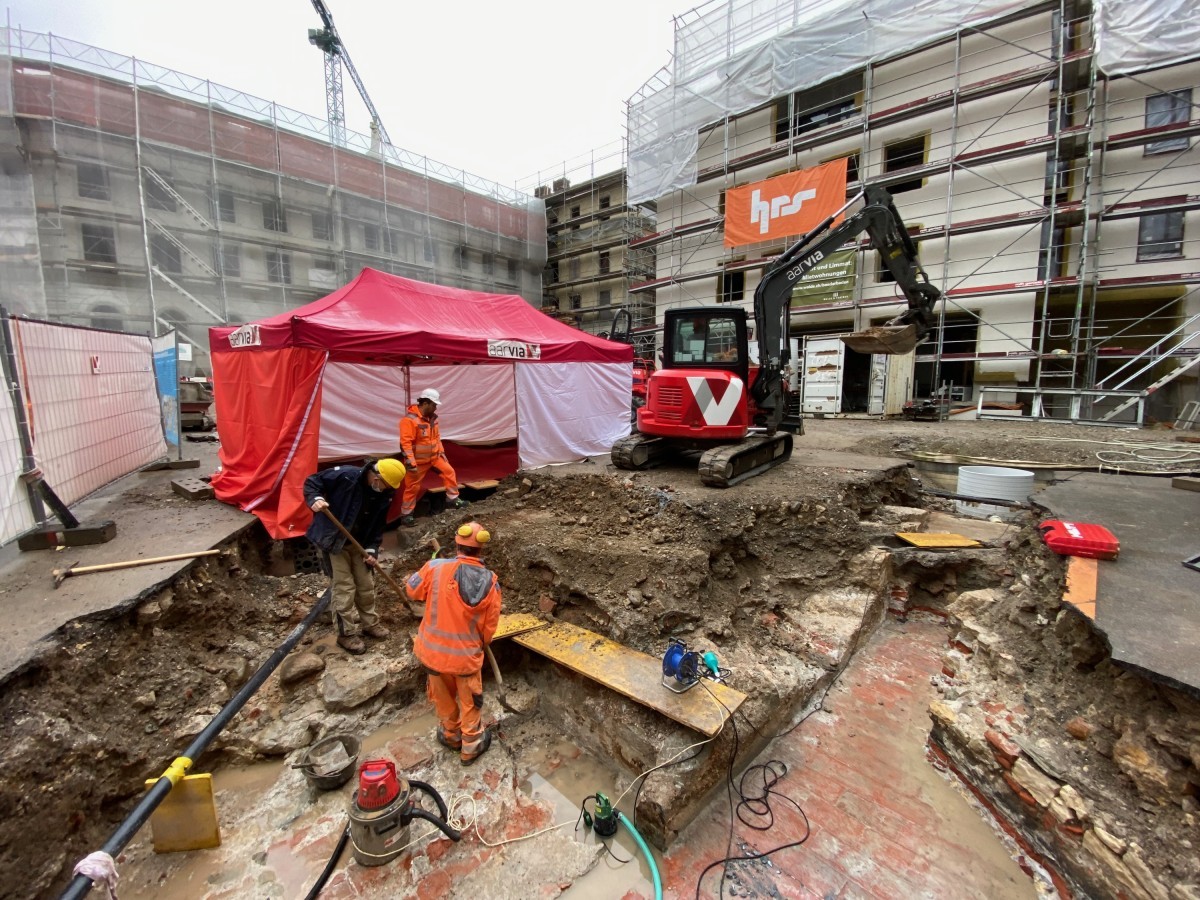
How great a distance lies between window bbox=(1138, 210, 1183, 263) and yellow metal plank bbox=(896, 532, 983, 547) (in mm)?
13846

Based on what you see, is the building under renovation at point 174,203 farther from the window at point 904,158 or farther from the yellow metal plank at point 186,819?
the window at point 904,158

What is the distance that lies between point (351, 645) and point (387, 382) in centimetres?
484

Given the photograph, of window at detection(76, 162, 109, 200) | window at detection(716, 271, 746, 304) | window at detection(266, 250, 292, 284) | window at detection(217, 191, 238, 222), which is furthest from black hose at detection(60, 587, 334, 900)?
window at detection(217, 191, 238, 222)

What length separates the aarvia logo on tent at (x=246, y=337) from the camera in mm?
5867

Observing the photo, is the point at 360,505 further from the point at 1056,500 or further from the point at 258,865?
the point at 1056,500

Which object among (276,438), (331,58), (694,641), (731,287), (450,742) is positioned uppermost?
(331,58)

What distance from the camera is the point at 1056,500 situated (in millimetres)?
5262

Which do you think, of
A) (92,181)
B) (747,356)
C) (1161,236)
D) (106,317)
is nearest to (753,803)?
(747,356)

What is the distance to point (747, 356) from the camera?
22.7ft

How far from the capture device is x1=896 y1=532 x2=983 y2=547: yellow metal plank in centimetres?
529

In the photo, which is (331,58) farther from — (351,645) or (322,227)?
(351,645)

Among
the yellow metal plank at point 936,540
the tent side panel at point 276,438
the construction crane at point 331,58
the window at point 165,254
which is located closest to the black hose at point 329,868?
the tent side panel at point 276,438

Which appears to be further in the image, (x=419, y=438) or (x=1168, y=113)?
(x=1168, y=113)

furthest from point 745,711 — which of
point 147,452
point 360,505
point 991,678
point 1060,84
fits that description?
point 1060,84
